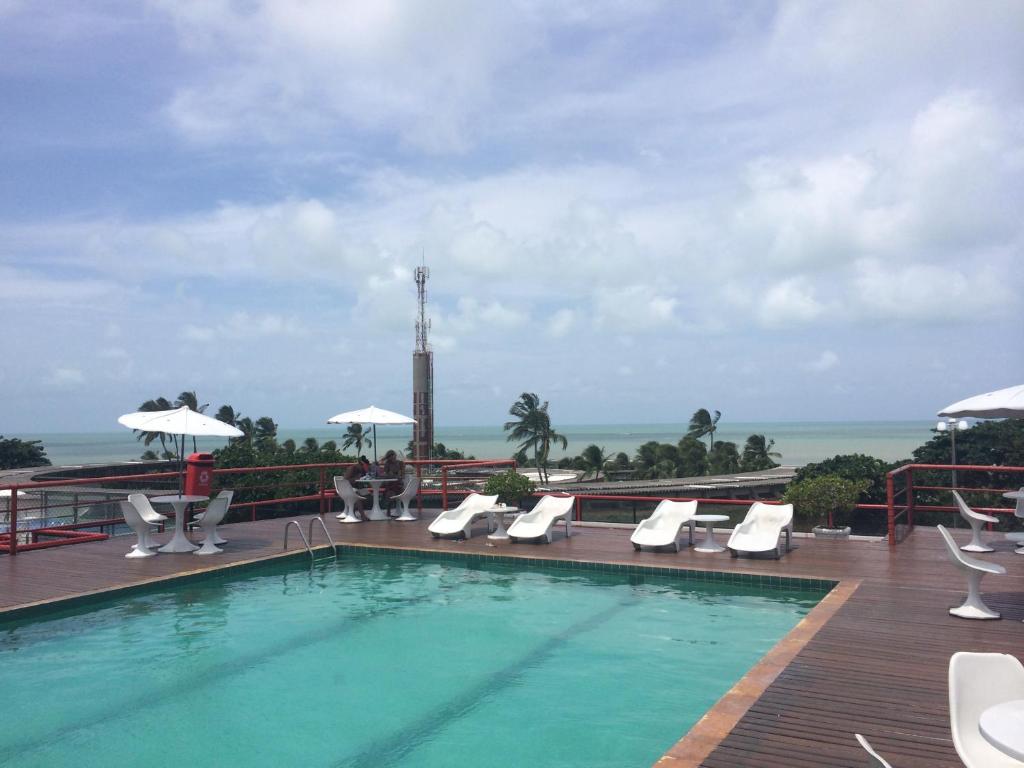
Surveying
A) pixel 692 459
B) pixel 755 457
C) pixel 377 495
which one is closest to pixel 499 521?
pixel 377 495

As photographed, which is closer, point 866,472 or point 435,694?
point 435,694

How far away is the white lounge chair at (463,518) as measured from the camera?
11.5 metres

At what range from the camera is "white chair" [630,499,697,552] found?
1031 centimetres

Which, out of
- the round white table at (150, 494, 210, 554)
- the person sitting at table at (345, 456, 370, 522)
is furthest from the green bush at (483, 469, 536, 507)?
the round white table at (150, 494, 210, 554)

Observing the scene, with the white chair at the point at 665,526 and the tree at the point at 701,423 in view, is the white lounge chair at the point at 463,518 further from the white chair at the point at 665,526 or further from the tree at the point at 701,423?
the tree at the point at 701,423

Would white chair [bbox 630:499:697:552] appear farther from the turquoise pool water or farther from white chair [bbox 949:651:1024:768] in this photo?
white chair [bbox 949:651:1024:768]

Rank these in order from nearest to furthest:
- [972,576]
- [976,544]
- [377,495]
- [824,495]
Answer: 1. [972,576]
2. [976,544]
3. [824,495]
4. [377,495]

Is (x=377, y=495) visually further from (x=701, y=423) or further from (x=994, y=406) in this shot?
(x=701, y=423)

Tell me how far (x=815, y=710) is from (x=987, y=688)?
4.85 ft

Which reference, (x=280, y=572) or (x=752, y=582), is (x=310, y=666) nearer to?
(x=280, y=572)

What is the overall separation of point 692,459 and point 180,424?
59.0 m

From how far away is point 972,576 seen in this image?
6508 mm

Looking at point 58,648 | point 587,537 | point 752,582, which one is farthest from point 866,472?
point 58,648

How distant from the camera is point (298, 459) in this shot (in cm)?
2962
